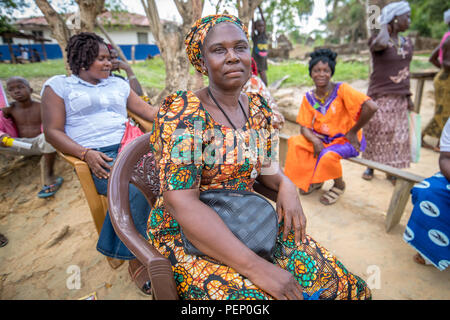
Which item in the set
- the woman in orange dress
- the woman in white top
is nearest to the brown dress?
the woman in orange dress

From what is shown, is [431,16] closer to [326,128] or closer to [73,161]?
[326,128]

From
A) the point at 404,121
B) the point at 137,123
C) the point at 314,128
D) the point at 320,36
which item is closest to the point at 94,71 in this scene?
the point at 137,123

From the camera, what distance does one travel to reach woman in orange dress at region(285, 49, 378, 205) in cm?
293

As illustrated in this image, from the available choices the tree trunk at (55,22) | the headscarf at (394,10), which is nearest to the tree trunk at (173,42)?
the tree trunk at (55,22)

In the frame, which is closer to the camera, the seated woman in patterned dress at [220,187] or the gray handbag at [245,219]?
the seated woman in patterned dress at [220,187]

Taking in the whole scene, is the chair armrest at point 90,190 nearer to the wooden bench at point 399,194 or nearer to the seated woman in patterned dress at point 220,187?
the seated woman in patterned dress at point 220,187

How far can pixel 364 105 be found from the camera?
9.34 feet

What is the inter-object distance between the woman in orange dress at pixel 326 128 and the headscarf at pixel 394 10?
3.05 feet

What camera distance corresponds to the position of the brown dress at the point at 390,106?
11.2 feet

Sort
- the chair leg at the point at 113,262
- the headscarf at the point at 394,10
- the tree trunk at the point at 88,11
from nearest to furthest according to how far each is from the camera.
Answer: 1. the chair leg at the point at 113,262
2. the headscarf at the point at 394,10
3. the tree trunk at the point at 88,11

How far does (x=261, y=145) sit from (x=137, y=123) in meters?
1.94

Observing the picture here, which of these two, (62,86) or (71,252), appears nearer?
(62,86)

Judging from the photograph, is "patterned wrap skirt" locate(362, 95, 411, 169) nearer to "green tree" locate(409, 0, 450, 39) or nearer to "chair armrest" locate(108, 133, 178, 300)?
"chair armrest" locate(108, 133, 178, 300)
